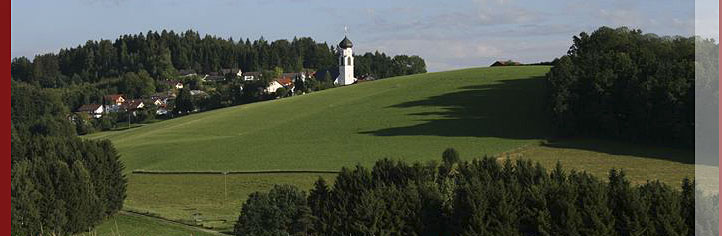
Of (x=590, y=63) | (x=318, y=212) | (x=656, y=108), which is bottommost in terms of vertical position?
(x=318, y=212)

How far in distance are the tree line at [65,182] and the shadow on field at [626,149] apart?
116 feet

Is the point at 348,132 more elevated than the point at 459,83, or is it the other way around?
the point at 459,83

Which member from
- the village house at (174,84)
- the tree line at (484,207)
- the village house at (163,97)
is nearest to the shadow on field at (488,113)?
the tree line at (484,207)

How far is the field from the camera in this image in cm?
5362

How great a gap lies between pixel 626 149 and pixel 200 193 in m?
34.2

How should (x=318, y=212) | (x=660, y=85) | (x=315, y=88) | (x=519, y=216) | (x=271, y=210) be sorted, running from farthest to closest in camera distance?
(x=315, y=88), (x=660, y=85), (x=318, y=212), (x=271, y=210), (x=519, y=216)

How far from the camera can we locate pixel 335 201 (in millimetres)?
39031

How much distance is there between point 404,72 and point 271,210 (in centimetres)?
14681

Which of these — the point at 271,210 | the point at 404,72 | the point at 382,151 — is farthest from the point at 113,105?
the point at 271,210

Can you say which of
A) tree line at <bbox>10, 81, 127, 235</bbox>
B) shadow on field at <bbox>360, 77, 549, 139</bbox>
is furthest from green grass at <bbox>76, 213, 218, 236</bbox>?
shadow on field at <bbox>360, 77, 549, 139</bbox>

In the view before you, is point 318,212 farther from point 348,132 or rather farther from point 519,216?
point 348,132

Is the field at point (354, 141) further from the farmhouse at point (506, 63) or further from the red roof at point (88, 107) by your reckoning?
the red roof at point (88, 107)

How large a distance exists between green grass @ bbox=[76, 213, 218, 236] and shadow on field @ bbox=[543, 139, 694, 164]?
3488 centimetres

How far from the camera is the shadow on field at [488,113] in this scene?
233 ft
